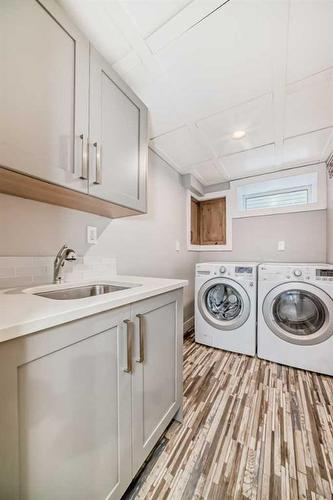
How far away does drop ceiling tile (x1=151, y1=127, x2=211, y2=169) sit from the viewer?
5.98 ft

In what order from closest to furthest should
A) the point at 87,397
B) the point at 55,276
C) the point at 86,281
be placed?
the point at 87,397 → the point at 55,276 → the point at 86,281

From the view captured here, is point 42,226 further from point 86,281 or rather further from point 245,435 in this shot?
point 245,435

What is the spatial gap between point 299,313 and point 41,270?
2.19 metres

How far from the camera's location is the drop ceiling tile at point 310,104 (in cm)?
124

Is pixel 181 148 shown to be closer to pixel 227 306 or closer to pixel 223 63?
pixel 223 63

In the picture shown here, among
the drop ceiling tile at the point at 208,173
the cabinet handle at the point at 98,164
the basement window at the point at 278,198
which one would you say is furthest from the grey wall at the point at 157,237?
the basement window at the point at 278,198

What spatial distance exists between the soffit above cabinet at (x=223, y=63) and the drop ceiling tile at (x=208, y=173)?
0.51 m

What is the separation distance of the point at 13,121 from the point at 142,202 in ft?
2.47

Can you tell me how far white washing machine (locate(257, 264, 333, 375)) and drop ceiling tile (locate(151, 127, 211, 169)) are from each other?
1.38 metres

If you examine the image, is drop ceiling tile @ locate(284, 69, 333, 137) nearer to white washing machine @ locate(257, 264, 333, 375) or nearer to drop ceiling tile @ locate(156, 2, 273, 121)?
drop ceiling tile @ locate(156, 2, 273, 121)

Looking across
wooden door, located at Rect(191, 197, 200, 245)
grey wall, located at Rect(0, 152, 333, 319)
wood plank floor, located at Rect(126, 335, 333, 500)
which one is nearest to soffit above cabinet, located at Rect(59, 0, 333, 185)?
grey wall, located at Rect(0, 152, 333, 319)

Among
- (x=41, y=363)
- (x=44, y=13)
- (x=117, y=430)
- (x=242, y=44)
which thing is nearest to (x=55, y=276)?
(x=41, y=363)

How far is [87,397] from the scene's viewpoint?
0.64 metres

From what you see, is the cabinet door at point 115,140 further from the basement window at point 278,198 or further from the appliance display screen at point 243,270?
the basement window at point 278,198
